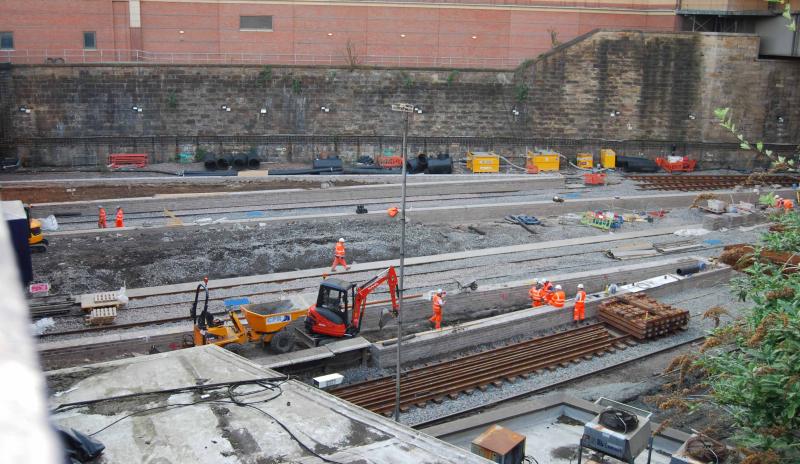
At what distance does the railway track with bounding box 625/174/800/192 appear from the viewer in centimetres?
3400

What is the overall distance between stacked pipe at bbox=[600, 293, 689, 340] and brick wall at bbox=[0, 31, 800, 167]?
749 inches

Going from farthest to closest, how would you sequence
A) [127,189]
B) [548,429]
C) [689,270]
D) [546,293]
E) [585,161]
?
[585,161]
[127,189]
[689,270]
[546,293]
[548,429]

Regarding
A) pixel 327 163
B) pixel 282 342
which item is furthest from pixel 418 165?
pixel 282 342

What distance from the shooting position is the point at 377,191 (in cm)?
3067

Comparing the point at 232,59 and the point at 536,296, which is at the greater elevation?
the point at 232,59

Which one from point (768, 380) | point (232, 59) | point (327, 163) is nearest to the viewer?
point (768, 380)

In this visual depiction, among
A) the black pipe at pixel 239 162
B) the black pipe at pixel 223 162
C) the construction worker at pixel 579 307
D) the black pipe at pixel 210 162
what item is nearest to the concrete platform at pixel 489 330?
the construction worker at pixel 579 307

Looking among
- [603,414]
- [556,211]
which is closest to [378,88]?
[556,211]

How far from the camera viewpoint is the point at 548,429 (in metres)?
13.7

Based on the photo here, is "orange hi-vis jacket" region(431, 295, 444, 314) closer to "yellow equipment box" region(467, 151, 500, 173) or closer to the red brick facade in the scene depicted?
"yellow equipment box" region(467, 151, 500, 173)

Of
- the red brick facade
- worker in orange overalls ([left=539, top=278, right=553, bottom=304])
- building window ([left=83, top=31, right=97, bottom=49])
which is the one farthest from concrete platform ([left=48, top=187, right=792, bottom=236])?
building window ([left=83, top=31, right=97, bottom=49])

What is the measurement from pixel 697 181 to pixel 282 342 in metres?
24.8

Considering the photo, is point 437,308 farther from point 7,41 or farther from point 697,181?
point 7,41

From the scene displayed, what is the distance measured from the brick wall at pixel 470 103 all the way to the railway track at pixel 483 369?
793 inches
